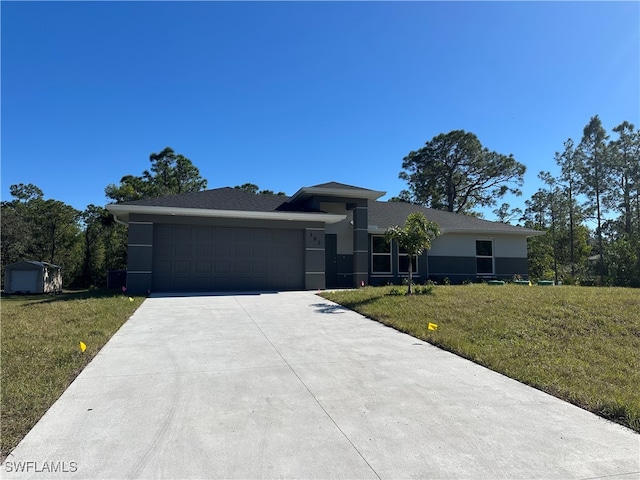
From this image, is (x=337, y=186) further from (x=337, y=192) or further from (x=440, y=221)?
(x=440, y=221)

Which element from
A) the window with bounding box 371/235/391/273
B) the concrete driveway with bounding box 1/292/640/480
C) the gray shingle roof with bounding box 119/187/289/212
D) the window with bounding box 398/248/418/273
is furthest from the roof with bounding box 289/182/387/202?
the concrete driveway with bounding box 1/292/640/480

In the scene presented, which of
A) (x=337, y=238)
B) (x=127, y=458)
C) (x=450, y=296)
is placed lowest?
(x=127, y=458)

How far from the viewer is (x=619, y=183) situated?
107 ft

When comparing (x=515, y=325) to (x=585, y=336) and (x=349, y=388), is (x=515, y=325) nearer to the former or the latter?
(x=585, y=336)

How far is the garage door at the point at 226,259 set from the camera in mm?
14141

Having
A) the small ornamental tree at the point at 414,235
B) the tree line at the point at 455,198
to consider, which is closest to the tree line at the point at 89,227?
the tree line at the point at 455,198

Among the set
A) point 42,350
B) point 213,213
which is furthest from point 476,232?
point 42,350

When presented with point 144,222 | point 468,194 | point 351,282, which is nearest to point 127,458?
point 144,222

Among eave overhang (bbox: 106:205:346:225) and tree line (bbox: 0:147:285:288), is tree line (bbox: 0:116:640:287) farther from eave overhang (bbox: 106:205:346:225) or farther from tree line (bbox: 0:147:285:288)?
eave overhang (bbox: 106:205:346:225)

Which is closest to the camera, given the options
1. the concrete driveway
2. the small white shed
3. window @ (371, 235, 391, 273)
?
the concrete driveway

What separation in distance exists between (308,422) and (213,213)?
11.3 m

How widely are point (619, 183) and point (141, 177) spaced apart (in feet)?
128

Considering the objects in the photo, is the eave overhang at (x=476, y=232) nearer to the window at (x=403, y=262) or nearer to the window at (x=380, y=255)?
the window at (x=380, y=255)

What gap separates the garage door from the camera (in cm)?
1414
